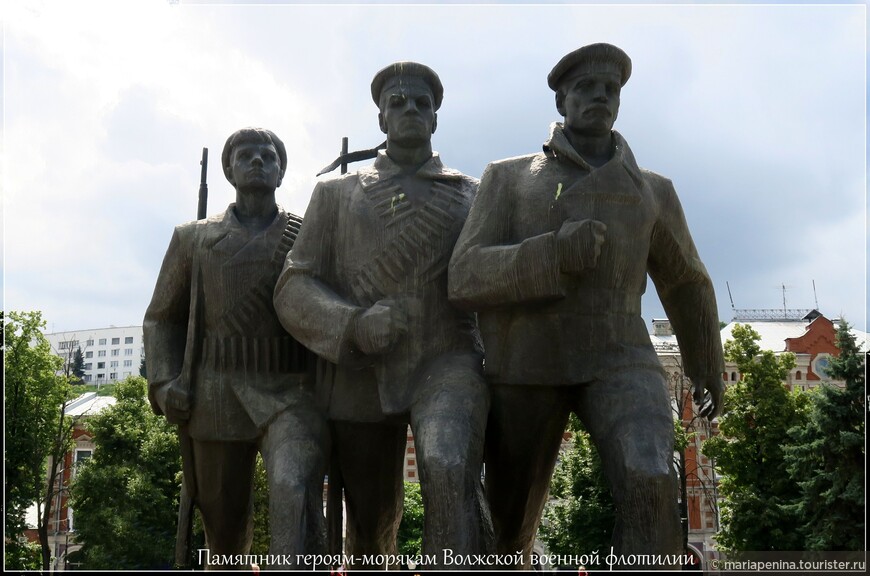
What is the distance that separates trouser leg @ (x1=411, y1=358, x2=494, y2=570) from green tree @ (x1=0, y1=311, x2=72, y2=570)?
2081 centimetres

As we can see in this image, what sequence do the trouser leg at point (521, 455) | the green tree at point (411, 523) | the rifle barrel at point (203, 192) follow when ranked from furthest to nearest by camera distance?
the green tree at point (411, 523) < the rifle barrel at point (203, 192) < the trouser leg at point (521, 455)

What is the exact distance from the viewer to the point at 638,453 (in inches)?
170

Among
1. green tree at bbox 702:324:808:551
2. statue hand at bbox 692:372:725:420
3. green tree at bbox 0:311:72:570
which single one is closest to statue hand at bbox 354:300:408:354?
statue hand at bbox 692:372:725:420

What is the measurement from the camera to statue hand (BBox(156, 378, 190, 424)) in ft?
18.3

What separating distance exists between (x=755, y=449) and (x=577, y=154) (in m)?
20.3

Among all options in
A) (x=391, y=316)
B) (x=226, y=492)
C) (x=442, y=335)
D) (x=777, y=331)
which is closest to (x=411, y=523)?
(x=777, y=331)

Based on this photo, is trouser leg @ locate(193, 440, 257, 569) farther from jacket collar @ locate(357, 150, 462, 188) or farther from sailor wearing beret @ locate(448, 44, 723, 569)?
jacket collar @ locate(357, 150, 462, 188)

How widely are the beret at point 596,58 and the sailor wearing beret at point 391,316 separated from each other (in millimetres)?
799

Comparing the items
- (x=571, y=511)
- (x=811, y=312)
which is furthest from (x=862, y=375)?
(x=811, y=312)

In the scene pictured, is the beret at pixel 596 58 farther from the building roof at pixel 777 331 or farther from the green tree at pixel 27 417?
the building roof at pixel 777 331

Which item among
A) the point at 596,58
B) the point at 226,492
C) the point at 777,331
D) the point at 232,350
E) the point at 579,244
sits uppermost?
the point at 777,331

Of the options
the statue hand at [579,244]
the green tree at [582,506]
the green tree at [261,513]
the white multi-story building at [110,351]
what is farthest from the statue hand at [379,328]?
the white multi-story building at [110,351]

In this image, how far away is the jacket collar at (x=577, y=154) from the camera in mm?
4789

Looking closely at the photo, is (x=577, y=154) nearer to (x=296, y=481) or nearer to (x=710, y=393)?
(x=710, y=393)
